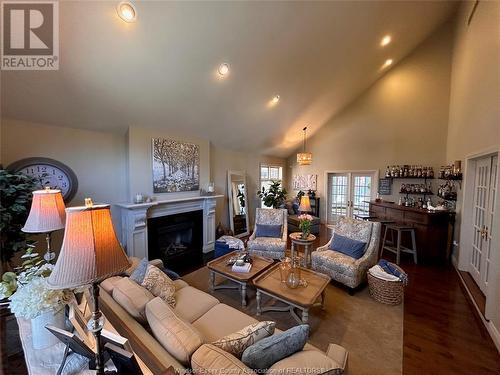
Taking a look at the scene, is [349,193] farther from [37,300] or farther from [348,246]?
[37,300]

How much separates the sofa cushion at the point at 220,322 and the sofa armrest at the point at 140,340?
20.8 inches

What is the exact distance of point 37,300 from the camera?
105cm

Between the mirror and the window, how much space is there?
1.00 m

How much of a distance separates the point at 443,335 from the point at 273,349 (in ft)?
7.59

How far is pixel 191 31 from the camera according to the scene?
2.50m

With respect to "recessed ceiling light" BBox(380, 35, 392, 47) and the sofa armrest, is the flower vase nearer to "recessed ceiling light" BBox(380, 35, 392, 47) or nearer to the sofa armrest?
the sofa armrest

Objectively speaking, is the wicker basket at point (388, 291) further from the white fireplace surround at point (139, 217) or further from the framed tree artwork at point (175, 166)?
the framed tree artwork at point (175, 166)

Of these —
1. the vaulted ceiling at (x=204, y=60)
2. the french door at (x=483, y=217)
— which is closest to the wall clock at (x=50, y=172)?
the vaulted ceiling at (x=204, y=60)

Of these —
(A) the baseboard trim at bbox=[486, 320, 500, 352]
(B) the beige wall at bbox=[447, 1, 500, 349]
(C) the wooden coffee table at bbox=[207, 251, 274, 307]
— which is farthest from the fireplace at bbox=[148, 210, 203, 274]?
(B) the beige wall at bbox=[447, 1, 500, 349]

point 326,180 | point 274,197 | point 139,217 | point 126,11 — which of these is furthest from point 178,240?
point 326,180

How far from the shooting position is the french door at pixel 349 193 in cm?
622

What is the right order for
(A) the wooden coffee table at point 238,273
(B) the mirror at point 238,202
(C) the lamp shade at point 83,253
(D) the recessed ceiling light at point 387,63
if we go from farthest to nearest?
(B) the mirror at point 238,202 → (D) the recessed ceiling light at point 387,63 → (A) the wooden coffee table at point 238,273 → (C) the lamp shade at point 83,253

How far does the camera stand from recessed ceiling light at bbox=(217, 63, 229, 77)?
10.2ft

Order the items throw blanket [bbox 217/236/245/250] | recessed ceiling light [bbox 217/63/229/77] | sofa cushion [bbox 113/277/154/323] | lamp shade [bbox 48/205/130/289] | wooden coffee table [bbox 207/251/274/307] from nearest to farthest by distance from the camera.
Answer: lamp shade [bbox 48/205/130/289] < sofa cushion [bbox 113/277/154/323] < wooden coffee table [bbox 207/251/274/307] < recessed ceiling light [bbox 217/63/229/77] < throw blanket [bbox 217/236/245/250]
